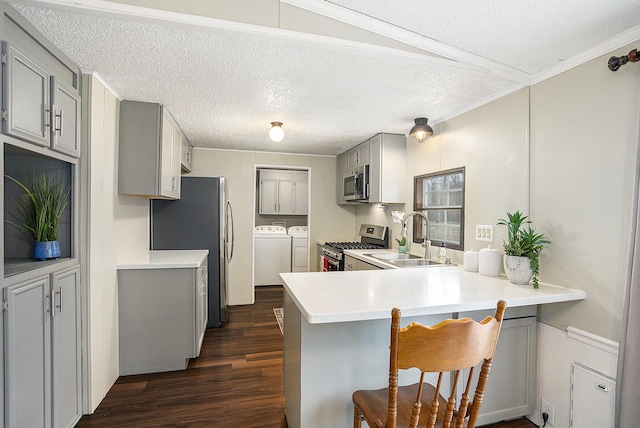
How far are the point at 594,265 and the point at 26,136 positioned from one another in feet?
9.58

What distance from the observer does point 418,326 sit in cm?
105

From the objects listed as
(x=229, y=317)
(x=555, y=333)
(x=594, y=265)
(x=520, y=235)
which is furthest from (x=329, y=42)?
(x=229, y=317)

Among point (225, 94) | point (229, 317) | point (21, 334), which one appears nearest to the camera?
point (21, 334)

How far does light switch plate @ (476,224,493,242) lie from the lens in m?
2.40

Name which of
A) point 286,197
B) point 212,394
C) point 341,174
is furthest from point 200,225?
point 286,197

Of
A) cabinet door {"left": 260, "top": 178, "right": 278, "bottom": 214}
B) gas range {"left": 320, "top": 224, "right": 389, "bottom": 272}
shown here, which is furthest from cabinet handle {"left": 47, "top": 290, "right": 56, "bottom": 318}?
cabinet door {"left": 260, "top": 178, "right": 278, "bottom": 214}

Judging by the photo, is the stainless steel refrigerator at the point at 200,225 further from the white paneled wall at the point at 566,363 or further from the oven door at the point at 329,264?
the white paneled wall at the point at 566,363

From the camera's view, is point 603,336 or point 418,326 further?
point 603,336

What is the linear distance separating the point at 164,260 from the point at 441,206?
2.60 metres

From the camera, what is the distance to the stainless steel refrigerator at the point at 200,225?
3443 mm

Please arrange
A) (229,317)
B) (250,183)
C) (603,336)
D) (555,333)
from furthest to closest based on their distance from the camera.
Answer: (250,183), (229,317), (555,333), (603,336)

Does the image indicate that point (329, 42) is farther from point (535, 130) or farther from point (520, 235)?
point (520, 235)

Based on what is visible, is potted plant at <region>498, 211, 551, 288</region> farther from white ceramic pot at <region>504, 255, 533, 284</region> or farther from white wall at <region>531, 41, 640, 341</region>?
white wall at <region>531, 41, 640, 341</region>

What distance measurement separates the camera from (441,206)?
3.04 m
